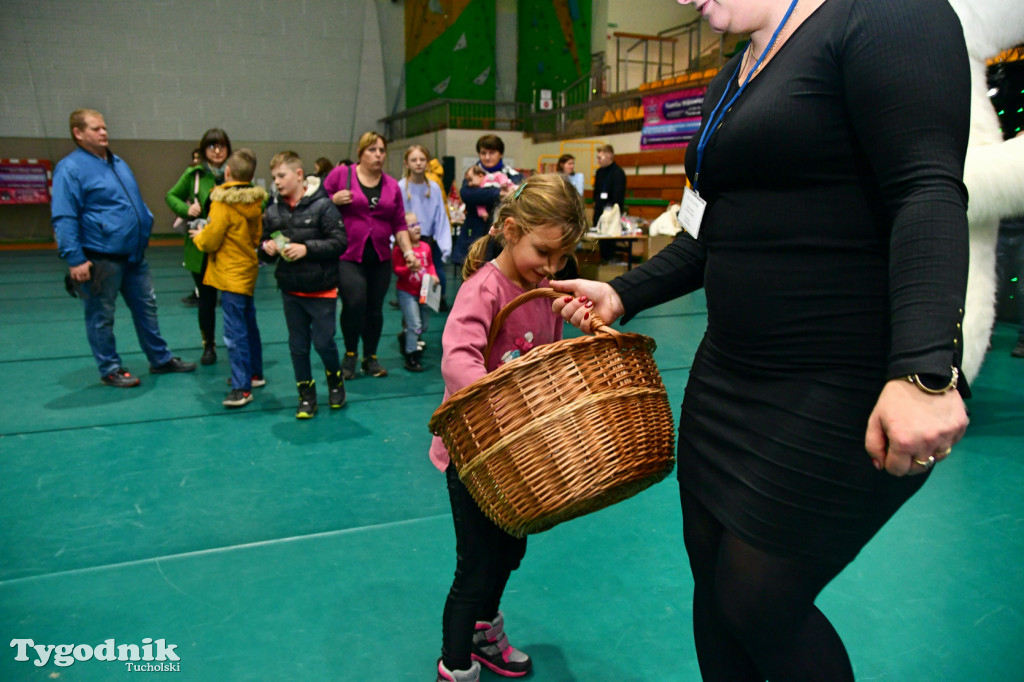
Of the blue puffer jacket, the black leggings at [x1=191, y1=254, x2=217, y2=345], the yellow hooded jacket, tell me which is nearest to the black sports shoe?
the yellow hooded jacket

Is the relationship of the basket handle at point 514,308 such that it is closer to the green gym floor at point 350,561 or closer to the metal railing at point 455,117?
the green gym floor at point 350,561

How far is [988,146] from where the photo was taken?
229 cm

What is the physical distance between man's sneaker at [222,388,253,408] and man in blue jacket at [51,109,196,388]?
855mm

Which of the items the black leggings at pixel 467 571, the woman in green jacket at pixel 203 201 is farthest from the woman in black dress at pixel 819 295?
the woman in green jacket at pixel 203 201

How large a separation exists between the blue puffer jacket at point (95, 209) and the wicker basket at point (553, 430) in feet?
12.7

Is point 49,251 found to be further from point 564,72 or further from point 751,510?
point 751,510

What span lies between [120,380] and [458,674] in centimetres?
363

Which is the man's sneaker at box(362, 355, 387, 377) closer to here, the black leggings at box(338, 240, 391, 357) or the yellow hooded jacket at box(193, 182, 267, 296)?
the black leggings at box(338, 240, 391, 357)

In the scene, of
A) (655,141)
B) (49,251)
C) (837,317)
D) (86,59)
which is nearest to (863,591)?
(837,317)

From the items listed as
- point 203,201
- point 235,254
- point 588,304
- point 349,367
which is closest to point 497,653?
point 588,304

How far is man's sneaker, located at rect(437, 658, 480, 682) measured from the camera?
5.49 ft

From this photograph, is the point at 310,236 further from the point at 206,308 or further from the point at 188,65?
the point at 188,65

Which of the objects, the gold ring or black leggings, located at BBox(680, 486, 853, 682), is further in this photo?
black leggings, located at BBox(680, 486, 853, 682)

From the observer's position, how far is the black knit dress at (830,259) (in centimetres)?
79
